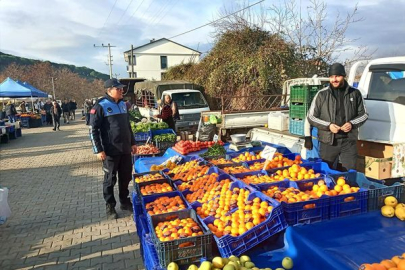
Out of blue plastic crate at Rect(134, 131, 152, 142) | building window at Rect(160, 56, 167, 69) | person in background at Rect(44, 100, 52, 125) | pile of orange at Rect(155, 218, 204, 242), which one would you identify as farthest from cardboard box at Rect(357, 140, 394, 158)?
building window at Rect(160, 56, 167, 69)

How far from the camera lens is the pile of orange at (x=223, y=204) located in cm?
286

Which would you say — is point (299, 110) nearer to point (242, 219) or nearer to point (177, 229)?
point (242, 219)

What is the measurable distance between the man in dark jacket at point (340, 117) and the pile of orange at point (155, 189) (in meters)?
2.20

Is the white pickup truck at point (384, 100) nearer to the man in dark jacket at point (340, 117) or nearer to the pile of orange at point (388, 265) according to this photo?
the man in dark jacket at point (340, 117)

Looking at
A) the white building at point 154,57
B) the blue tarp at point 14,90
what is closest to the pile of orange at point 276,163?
the blue tarp at point 14,90

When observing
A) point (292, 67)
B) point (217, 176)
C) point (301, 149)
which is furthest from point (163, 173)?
point (292, 67)

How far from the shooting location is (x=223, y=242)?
2.31 metres

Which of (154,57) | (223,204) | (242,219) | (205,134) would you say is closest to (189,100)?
(205,134)

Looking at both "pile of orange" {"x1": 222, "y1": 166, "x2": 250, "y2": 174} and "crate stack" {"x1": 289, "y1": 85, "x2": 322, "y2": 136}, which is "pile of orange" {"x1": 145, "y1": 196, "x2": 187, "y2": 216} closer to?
"pile of orange" {"x1": 222, "y1": 166, "x2": 250, "y2": 174}

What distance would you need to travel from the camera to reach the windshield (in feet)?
41.2

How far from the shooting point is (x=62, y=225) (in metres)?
5.09

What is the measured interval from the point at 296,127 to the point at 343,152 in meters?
2.21

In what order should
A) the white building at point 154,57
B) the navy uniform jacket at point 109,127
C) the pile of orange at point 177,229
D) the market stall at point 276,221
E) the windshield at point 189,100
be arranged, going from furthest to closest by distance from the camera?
the white building at point 154,57
the windshield at point 189,100
the navy uniform jacket at point 109,127
the pile of orange at point 177,229
the market stall at point 276,221

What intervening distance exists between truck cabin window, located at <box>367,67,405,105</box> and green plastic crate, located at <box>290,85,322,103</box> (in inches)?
51.1
